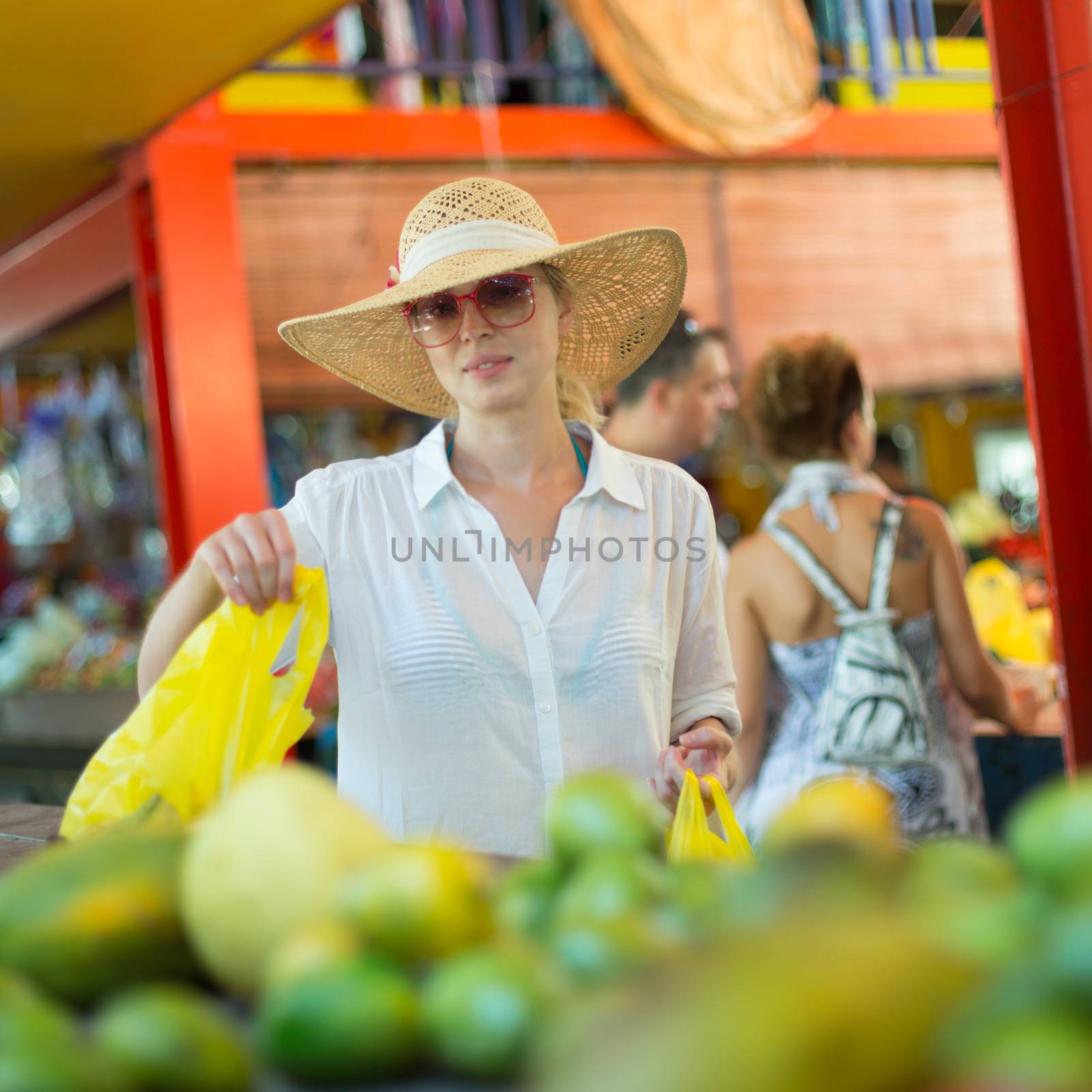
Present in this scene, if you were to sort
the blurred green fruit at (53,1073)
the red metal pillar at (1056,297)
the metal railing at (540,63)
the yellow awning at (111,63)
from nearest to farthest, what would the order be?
the blurred green fruit at (53,1073) → the red metal pillar at (1056,297) → the yellow awning at (111,63) → the metal railing at (540,63)

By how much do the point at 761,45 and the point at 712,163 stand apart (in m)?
0.50

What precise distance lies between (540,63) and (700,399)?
359 cm

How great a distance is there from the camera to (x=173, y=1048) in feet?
1.95

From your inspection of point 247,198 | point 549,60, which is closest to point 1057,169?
point 247,198

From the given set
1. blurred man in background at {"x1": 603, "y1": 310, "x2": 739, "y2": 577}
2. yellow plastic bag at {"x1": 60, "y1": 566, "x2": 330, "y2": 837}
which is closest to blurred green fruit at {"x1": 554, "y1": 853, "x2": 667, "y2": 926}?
yellow plastic bag at {"x1": 60, "y1": 566, "x2": 330, "y2": 837}

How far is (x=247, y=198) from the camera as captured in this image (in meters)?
4.84

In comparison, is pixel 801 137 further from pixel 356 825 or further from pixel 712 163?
pixel 356 825

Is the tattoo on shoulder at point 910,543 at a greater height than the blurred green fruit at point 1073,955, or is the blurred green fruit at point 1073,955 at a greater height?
the tattoo on shoulder at point 910,543

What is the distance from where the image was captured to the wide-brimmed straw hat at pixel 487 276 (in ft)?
5.94

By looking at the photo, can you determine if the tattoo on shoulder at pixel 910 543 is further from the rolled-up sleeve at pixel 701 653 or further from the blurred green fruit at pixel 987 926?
the blurred green fruit at pixel 987 926

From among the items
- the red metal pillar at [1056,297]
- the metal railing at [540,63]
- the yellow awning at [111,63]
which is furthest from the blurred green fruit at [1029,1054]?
the metal railing at [540,63]

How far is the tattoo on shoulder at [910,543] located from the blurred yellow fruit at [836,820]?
1.98m

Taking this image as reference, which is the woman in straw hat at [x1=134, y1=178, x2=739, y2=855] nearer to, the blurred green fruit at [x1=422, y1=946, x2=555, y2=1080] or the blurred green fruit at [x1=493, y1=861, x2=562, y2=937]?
the blurred green fruit at [x1=493, y1=861, x2=562, y2=937]

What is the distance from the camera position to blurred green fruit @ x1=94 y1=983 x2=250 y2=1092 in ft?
1.94
